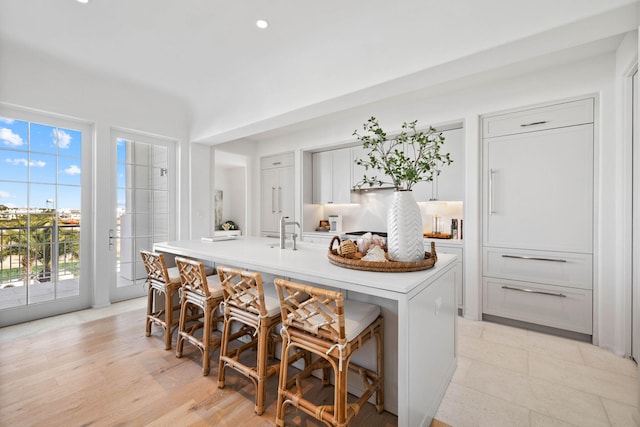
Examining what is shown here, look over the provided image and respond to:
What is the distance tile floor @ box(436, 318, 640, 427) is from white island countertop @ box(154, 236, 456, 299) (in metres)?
0.87

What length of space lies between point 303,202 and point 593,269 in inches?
138

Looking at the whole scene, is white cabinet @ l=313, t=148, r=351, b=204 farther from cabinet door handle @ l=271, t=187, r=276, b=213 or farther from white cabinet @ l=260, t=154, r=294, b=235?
cabinet door handle @ l=271, t=187, r=276, b=213

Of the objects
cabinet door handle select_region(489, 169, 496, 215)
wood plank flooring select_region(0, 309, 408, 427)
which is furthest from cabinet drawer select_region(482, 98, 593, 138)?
wood plank flooring select_region(0, 309, 408, 427)

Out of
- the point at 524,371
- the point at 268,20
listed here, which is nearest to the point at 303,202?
the point at 268,20

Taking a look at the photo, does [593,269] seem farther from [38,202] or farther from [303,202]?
[38,202]

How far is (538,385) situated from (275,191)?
4288 mm

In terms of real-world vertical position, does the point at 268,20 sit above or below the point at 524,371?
above

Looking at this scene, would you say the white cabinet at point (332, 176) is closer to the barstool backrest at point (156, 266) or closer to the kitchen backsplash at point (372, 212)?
the kitchen backsplash at point (372, 212)

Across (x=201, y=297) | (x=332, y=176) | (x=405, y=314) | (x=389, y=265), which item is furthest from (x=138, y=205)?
(x=405, y=314)

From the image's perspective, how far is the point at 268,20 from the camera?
2.40 metres

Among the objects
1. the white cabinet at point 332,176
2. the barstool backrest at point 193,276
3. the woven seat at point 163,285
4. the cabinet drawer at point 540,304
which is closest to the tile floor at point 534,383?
the cabinet drawer at point 540,304

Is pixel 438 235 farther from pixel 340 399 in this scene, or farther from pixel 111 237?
pixel 111 237

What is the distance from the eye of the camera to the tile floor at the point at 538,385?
5.62ft

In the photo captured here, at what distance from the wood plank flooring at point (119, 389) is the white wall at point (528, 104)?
215 centimetres
